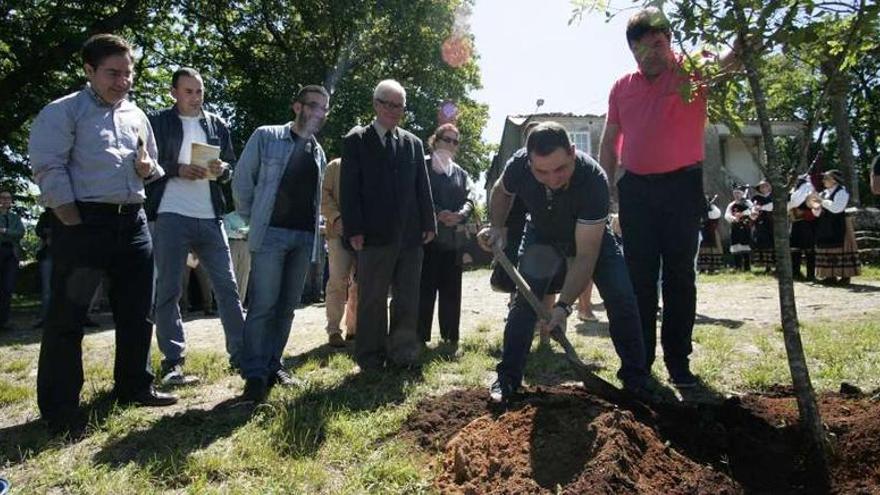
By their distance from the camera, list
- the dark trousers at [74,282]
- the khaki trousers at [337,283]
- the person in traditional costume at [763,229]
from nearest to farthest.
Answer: the dark trousers at [74,282] → the khaki trousers at [337,283] → the person in traditional costume at [763,229]

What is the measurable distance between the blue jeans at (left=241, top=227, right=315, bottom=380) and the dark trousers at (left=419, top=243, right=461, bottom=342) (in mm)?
1559

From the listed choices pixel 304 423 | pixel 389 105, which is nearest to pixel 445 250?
pixel 389 105

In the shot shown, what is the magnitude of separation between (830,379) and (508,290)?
208 centimetres

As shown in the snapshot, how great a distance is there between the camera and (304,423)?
3217 millimetres

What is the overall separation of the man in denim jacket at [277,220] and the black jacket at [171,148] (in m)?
0.32

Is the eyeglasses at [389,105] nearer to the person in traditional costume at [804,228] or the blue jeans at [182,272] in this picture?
the blue jeans at [182,272]

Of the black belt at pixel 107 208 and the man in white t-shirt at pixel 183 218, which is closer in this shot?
the black belt at pixel 107 208

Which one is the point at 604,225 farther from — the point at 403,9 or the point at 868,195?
the point at 868,195

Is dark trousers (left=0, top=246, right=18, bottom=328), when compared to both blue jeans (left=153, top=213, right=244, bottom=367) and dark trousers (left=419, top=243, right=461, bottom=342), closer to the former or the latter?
blue jeans (left=153, top=213, right=244, bottom=367)

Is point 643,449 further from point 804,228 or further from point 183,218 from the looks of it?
point 804,228

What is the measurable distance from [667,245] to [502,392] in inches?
57.5

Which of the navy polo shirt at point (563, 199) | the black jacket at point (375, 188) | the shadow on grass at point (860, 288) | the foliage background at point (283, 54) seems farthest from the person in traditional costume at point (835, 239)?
the foliage background at point (283, 54)

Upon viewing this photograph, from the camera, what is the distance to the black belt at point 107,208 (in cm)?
336

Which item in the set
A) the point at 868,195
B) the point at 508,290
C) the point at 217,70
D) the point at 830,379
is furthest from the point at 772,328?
the point at 868,195
